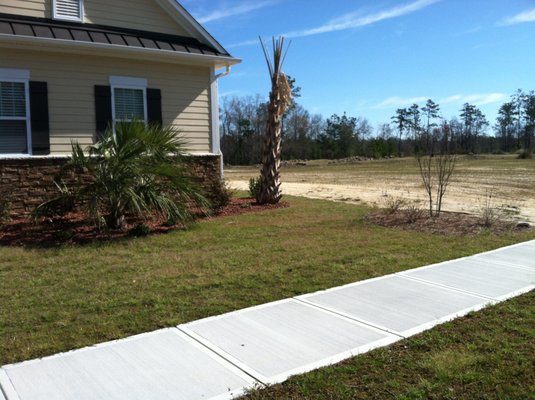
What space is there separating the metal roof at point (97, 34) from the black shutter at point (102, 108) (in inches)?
40.7

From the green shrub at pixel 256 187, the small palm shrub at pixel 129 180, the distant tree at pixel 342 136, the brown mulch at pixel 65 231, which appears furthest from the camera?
the distant tree at pixel 342 136

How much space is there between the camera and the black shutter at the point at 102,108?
10.7 metres

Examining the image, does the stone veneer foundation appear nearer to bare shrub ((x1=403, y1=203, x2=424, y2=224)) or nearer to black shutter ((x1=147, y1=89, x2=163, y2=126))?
black shutter ((x1=147, y1=89, x2=163, y2=126))

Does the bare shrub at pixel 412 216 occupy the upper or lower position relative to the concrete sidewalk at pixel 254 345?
upper

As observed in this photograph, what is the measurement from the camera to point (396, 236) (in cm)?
822

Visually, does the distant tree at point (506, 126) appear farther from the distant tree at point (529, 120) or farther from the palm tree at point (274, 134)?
the palm tree at point (274, 134)

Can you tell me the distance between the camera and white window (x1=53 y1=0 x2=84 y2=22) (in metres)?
10.7

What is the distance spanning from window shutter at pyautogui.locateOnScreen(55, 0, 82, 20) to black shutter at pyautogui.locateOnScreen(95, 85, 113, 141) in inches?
68.8

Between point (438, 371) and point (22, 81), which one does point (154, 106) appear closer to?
point (22, 81)

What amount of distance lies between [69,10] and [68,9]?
0.03 meters

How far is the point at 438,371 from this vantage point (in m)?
3.27

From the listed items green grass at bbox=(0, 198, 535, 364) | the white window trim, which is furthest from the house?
green grass at bbox=(0, 198, 535, 364)

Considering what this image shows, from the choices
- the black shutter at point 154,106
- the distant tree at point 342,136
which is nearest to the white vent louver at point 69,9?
the black shutter at point 154,106

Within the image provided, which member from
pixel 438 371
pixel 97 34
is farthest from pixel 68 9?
pixel 438 371
